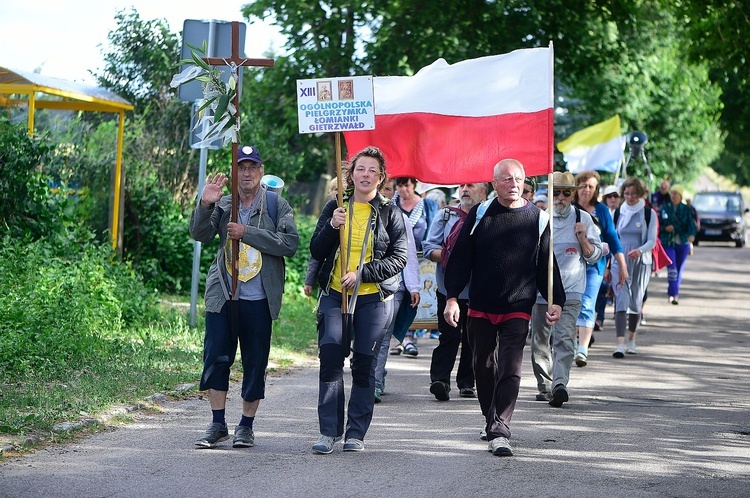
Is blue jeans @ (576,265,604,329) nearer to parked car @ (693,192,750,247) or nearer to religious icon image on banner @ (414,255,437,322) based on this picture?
religious icon image on banner @ (414,255,437,322)

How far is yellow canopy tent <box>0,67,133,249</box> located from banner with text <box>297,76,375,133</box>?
5865 mm

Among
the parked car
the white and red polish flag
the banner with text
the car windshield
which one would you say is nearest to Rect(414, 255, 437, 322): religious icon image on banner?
the white and red polish flag

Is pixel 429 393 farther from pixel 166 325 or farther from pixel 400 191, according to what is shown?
pixel 166 325

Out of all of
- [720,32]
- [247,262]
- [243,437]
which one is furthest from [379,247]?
[720,32]

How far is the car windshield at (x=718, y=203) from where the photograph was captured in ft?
151

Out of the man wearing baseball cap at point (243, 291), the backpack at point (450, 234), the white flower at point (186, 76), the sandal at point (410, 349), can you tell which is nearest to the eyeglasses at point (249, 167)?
the man wearing baseball cap at point (243, 291)

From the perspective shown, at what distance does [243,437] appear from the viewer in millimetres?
7293

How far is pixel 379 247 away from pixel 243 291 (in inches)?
36.3

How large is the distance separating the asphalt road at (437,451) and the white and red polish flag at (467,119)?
6.40ft

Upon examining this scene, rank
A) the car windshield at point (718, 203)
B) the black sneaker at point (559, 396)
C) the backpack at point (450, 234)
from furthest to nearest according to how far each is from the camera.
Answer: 1. the car windshield at point (718, 203)
2. the backpack at point (450, 234)
3. the black sneaker at point (559, 396)

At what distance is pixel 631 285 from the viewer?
13.4 meters

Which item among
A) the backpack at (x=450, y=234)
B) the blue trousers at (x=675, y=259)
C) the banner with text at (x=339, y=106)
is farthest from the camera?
the blue trousers at (x=675, y=259)

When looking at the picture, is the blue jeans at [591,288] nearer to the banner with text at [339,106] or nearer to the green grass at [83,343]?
the green grass at [83,343]

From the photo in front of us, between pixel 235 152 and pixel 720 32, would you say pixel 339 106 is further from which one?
pixel 720 32
